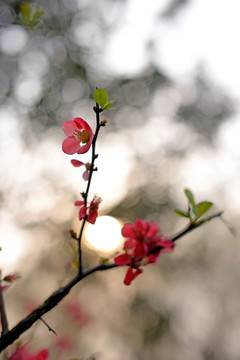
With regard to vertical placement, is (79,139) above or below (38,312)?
above

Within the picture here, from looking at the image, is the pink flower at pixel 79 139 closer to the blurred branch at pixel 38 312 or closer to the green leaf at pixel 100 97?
the green leaf at pixel 100 97

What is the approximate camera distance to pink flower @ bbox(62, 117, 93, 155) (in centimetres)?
92

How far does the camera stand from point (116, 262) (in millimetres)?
730

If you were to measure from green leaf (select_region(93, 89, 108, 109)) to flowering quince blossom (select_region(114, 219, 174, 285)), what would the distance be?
11.7 inches

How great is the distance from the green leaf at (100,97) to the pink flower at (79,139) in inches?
5.0

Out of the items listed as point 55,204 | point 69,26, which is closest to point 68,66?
point 69,26

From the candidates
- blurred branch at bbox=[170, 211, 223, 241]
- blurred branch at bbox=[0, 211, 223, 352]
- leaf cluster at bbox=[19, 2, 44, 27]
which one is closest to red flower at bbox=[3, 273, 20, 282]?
blurred branch at bbox=[0, 211, 223, 352]

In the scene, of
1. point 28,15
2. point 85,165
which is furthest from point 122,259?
point 28,15

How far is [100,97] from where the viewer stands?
80cm

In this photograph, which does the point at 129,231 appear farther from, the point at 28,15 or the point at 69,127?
the point at 28,15

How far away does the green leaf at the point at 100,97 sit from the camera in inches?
31.2

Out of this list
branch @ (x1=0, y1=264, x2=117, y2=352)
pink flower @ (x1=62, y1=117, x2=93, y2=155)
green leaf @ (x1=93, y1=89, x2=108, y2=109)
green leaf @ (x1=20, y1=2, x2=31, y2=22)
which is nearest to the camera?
branch @ (x1=0, y1=264, x2=117, y2=352)

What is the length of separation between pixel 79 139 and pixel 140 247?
0.35m

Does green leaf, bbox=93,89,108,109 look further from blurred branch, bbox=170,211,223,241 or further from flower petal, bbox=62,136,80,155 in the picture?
blurred branch, bbox=170,211,223,241
